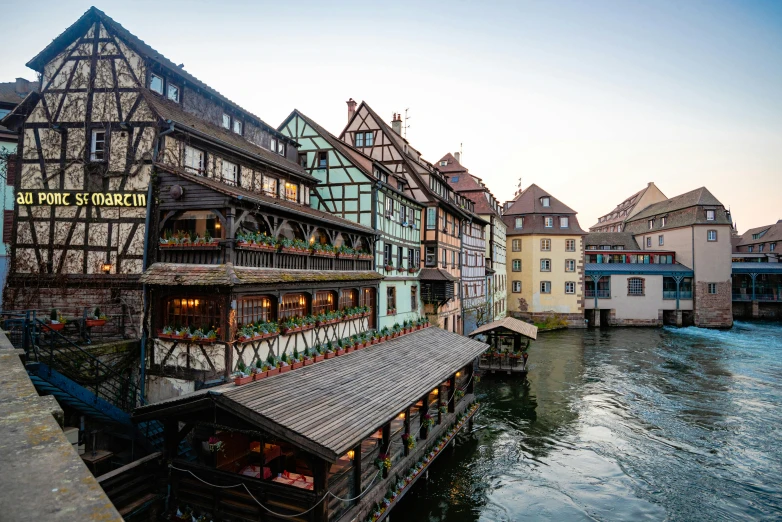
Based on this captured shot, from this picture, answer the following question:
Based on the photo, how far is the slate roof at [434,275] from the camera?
28.6m

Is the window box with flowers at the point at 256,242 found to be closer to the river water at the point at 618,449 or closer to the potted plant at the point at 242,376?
the potted plant at the point at 242,376

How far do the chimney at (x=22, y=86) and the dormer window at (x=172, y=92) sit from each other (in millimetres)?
17412

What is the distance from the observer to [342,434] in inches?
362

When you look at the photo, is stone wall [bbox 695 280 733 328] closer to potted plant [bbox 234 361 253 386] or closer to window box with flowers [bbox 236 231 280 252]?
window box with flowers [bbox 236 231 280 252]

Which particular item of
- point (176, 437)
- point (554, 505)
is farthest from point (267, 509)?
point (554, 505)

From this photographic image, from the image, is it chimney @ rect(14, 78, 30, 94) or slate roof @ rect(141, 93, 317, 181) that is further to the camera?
chimney @ rect(14, 78, 30, 94)

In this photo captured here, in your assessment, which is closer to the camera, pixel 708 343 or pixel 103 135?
pixel 103 135

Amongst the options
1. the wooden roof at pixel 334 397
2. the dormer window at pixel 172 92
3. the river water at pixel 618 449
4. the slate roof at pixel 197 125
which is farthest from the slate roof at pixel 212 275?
the river water at pixel 618 449

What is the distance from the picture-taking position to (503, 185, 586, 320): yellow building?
5006 cm

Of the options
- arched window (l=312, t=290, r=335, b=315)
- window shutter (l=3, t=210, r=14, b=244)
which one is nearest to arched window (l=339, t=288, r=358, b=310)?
arched window (l=312, t=290, r=335, b=315)

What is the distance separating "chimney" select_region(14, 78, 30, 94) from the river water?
31.8 m

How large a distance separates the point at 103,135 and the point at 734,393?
32.9m

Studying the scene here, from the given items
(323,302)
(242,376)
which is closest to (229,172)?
(323,302)

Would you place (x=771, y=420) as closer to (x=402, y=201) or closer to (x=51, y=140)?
(x=402, y=201)
